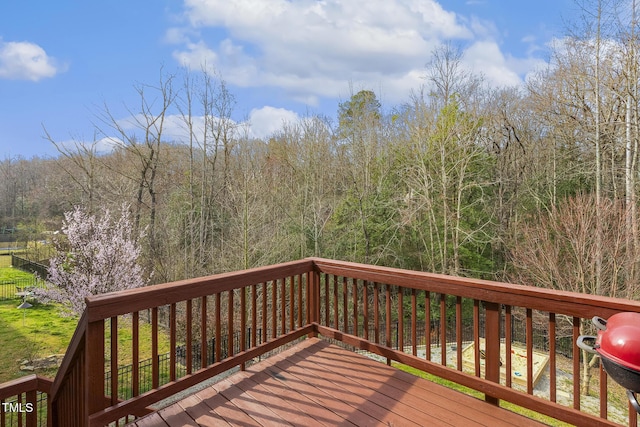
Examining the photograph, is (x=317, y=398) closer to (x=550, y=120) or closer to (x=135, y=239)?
(x=135, y=239)

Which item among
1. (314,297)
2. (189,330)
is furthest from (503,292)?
(189,330)

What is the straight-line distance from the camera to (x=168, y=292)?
215 cm

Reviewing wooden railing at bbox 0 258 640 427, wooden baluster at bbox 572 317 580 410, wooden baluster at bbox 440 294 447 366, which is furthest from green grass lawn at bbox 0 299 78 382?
wooden baluster at bbox 572 317 580 410

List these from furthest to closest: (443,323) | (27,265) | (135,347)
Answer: (27,265), (443,323), (135,347)

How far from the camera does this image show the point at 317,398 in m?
2.27

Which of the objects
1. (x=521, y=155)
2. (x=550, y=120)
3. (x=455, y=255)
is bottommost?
(x=455, y=255)

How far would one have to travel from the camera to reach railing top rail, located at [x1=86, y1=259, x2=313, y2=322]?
1823mm

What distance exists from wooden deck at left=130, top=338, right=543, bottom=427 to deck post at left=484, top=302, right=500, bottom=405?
0.58 ft

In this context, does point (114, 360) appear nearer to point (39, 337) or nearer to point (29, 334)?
point (39, 337)

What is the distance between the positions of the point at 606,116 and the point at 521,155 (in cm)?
306

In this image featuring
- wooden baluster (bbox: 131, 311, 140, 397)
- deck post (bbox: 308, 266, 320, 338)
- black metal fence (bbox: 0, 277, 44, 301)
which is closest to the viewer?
wooden baluster (bbox: 131, 311, 140, 397)

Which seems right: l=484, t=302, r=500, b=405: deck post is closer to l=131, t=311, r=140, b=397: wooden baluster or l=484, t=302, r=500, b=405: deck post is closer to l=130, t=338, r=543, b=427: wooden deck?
l=130, t=338, r=543, b=427: wooden deck

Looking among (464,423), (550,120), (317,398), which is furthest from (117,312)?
(550,120)

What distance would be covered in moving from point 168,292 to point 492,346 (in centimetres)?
214
